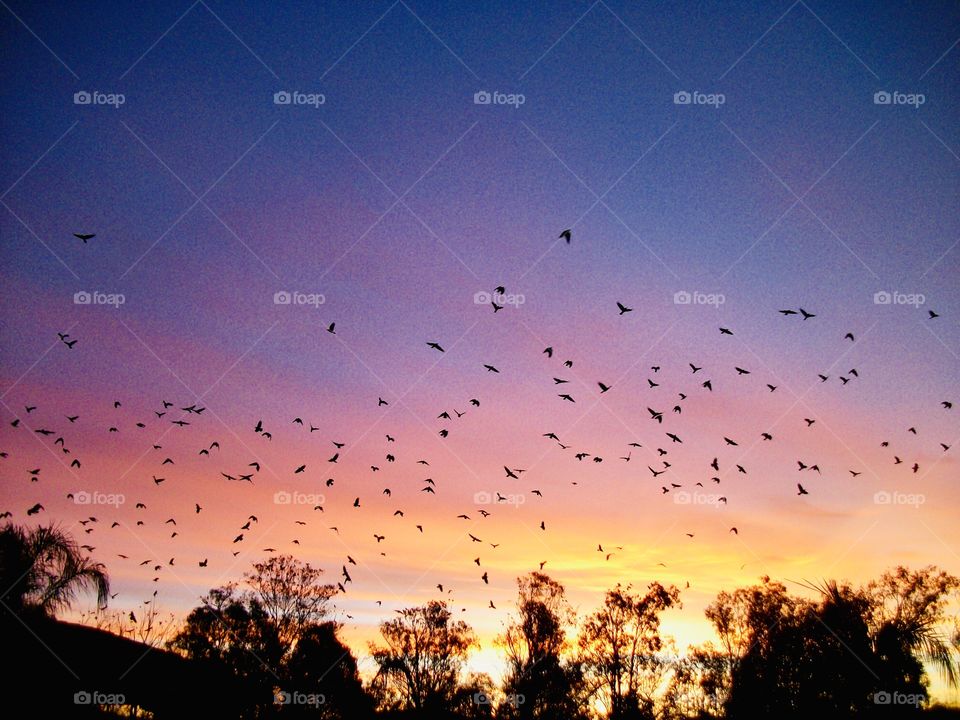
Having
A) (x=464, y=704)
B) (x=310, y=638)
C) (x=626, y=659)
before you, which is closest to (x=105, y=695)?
(x=310, y=638)

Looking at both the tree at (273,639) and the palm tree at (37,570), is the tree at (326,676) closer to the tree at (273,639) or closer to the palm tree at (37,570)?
the tree at (273,639)

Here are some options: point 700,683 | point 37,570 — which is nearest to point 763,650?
point 700,683

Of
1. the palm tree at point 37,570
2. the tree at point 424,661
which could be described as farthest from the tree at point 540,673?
the palm tree at point 37,570

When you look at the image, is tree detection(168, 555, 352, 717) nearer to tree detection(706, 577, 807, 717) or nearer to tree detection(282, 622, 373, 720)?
tree detection(282, 622, 373, 720)

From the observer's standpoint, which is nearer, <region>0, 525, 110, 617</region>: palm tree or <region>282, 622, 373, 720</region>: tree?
<region>0, 525, 110, 617</region>: palm tree

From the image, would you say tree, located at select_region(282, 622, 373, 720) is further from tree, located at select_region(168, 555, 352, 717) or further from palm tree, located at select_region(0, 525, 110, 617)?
palm tree, located at select_region(0, 525, 110, 617)

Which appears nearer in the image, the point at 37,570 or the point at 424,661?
the point at 37,570

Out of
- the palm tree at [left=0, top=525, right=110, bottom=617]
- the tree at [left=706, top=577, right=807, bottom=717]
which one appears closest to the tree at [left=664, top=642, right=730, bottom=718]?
the tree at [left=706, top=577, right=807, bottom=717]

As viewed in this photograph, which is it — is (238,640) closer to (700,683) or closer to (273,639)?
(273,639)

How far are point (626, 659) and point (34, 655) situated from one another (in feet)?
130

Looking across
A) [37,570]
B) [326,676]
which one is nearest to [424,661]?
[326,676]

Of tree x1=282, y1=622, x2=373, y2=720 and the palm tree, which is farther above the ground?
the palm tree

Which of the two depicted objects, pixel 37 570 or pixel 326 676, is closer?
pixel 37 570

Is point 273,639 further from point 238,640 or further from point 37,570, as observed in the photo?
point 37,570
